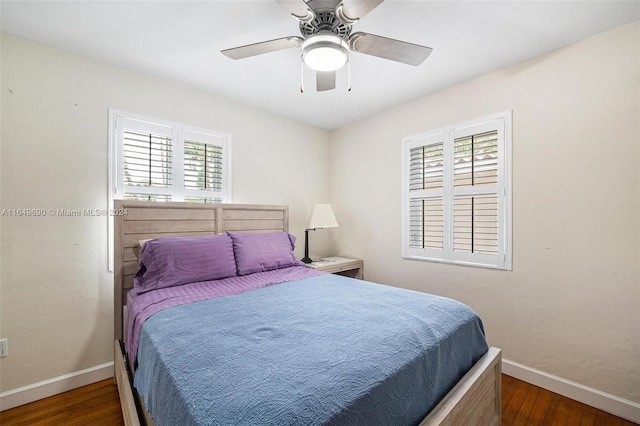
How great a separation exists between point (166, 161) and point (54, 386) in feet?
6.00

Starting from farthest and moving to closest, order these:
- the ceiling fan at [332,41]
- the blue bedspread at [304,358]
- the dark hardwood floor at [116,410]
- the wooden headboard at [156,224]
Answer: the wooden headboard at [156,224], the dark hardwood floor at [116,410], the ceiling fan at [332,41], the blue bedspread at [304,358]

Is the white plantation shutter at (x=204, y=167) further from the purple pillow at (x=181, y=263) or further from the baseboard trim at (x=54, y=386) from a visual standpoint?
the baseboard trim at (x=54, y=386)

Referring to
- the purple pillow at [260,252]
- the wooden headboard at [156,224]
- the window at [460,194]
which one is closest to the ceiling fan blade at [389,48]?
the window at [460,194]

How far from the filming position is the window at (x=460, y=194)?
225 cm

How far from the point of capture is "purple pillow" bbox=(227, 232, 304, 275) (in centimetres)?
229

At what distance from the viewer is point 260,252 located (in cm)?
240

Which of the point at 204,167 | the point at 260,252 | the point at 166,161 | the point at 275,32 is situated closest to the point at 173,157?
the point at 166,161

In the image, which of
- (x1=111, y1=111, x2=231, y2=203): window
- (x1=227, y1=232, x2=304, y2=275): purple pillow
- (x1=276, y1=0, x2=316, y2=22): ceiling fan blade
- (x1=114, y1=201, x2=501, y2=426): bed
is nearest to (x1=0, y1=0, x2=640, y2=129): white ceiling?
(x1=276, y1=0, x2=316, y2=22): ceiling fan blade

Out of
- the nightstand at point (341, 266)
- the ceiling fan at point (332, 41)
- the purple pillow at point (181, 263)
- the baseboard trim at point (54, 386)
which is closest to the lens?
the ceiling fan at point (332, 41)

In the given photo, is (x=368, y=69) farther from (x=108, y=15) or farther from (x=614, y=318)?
(x=614, y=318)

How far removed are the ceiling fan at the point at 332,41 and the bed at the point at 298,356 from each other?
1392 millimetres

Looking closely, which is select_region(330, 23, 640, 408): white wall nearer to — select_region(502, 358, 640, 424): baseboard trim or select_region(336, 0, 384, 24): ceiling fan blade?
select_region(502, 358, 640, 424): baseboard trim

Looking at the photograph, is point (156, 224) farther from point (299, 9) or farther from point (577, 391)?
point (577, 391)

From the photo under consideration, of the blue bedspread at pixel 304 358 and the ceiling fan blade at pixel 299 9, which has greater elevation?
the ceiling fan blade at pixel 299 9
